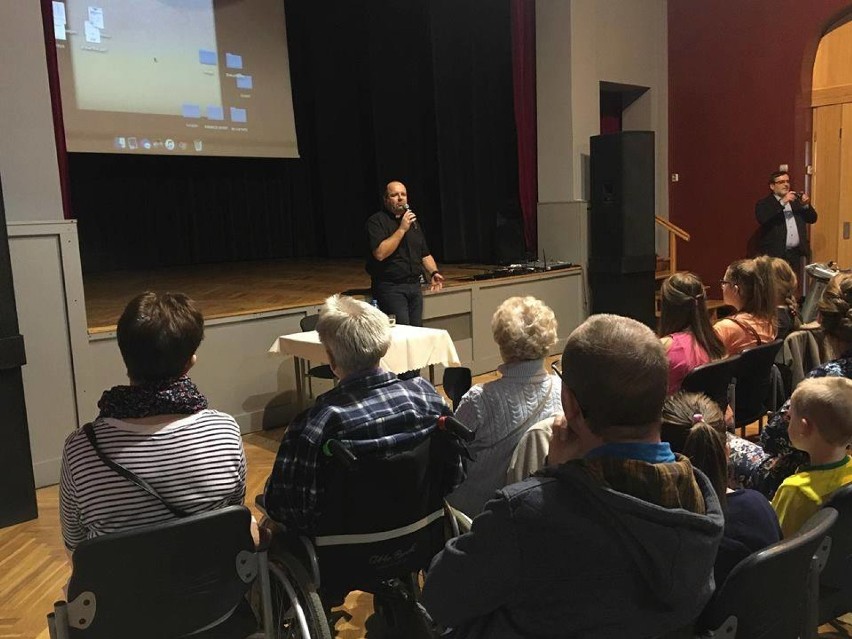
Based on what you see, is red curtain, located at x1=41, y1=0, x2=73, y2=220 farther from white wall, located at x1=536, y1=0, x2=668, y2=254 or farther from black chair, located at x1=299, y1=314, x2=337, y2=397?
white wall, located at x1=536, y1=0, x2=668, y2=254

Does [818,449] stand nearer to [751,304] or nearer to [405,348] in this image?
[751,304]

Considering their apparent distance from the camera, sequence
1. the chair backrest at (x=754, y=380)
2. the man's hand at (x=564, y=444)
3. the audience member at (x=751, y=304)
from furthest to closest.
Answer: the audience member at (x=751, y=304), the chair backrest at (x=754, y=380), the man's hand at (x=564, y=444)

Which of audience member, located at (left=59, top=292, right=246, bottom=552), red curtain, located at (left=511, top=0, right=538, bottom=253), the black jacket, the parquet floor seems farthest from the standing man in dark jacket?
audience member, located at (left=59, top=292, right=246, bottom=552)

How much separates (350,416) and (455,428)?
249mm

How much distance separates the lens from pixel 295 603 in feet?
5.41

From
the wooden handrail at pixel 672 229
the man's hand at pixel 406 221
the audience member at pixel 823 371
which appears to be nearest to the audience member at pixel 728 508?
the audience member at pixel 823 371

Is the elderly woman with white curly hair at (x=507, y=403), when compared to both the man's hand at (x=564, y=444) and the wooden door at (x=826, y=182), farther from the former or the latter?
the wooden door at (x=826, y=182)

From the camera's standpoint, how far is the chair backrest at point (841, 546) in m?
1.52

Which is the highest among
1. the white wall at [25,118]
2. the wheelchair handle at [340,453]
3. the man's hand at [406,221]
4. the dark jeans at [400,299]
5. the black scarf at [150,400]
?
the white wall at [25,118]

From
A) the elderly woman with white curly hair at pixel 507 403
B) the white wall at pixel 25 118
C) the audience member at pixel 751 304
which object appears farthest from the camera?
the white wall at pixel 25 118

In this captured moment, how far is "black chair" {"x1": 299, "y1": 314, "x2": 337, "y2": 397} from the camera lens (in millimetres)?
4328

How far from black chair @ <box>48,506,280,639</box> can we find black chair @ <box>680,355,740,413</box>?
1727 millimetres

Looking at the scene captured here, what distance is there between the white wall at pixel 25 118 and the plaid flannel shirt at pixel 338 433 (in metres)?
2.62

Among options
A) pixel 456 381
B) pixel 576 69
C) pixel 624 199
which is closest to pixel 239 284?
pixel 624 199
